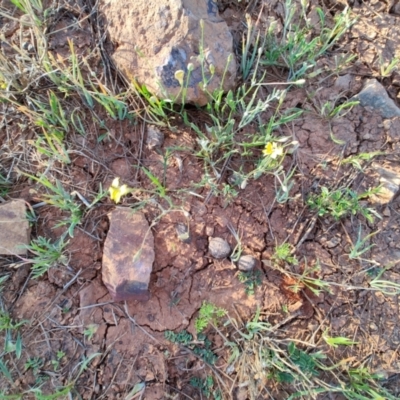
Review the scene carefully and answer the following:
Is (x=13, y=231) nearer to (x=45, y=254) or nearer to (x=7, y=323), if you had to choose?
(x=45, y=254)

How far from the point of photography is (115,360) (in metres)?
1.89

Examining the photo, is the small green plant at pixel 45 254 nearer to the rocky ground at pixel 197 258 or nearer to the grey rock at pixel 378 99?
the rocky ground at pixel 197 258

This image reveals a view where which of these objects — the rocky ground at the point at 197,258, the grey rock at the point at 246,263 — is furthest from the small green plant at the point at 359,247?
the grey rock at the point at 246,263

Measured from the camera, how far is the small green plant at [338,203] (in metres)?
2.03

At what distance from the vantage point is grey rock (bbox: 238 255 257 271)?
78.7 inches

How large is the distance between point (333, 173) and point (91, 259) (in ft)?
4.70

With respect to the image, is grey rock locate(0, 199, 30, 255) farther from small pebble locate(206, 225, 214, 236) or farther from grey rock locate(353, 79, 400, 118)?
grey rock locate(353, 79, 400, 118)

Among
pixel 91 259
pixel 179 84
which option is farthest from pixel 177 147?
pixel 91 259

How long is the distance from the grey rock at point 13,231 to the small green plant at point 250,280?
1.14 metres

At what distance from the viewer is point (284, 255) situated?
6.54ft

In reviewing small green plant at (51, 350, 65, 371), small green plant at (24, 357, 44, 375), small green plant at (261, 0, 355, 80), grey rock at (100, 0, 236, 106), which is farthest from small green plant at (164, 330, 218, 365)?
small green plant at (261, 0, 355, 80)

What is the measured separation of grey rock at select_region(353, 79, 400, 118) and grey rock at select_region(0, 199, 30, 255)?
2.01m

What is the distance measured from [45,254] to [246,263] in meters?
1.02

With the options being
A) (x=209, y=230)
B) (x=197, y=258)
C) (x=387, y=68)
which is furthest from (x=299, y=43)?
(x=197, y=258)
